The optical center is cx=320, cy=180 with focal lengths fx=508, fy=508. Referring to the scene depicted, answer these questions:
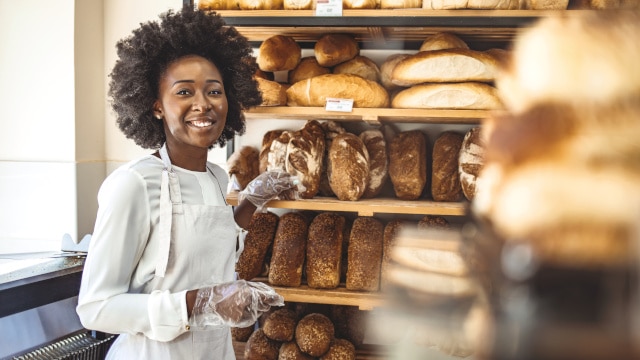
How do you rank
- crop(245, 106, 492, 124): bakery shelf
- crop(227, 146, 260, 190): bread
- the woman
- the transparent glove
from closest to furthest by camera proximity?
the woman → crop(245, 106, 492, 124): bakery shelf → the transparent glove → crop(227, 146, 260, 190): bread

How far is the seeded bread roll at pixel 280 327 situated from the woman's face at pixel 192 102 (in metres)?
0.99

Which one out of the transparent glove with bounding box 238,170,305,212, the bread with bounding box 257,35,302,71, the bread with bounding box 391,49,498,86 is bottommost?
the transparent glove with bounding box 238,170,305,212

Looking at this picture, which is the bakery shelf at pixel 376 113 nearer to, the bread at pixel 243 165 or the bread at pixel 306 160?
the bread at pixel 306 160

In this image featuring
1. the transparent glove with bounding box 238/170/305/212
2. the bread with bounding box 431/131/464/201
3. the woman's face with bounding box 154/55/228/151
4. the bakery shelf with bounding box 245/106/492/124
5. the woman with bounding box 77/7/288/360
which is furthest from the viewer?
the bread with bounding box 431/131/464/201

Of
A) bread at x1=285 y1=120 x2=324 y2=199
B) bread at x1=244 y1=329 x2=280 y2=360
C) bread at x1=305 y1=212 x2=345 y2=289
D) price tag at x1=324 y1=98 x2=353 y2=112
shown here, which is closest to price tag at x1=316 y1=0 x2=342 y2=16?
price tag at x1=324 y1=98 x2=353 y2=112

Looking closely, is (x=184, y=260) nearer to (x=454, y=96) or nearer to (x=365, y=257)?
(x=365, y=257)

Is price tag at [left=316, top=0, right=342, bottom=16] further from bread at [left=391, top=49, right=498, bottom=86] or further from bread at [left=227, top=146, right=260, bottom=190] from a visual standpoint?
bread at [left=227, top=146, right=260, bottom=190]

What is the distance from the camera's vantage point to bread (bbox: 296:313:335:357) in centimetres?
207

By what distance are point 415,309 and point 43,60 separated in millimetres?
2795

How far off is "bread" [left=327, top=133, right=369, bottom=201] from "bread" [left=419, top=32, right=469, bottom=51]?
49 cm

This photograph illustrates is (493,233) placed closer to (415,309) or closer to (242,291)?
(415,309)

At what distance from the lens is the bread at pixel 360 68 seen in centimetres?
219

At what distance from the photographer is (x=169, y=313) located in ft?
4.17

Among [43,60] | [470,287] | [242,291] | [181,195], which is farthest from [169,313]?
[43,60]
